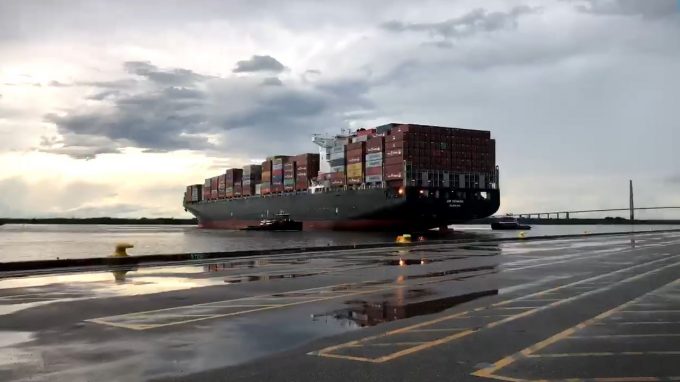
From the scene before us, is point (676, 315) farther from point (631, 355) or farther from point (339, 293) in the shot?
point (339, 293)

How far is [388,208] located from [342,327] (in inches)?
2240

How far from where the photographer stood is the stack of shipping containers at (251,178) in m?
96.8

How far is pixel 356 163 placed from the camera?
7162 cm

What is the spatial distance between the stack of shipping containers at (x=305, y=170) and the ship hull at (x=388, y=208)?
166cm

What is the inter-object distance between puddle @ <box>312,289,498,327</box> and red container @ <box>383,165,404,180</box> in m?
52.1

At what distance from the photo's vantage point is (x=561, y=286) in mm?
13992

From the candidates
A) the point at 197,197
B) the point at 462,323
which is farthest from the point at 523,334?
the point at 197,197

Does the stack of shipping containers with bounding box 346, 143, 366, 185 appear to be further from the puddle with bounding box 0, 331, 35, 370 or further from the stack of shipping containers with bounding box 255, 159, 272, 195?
the puddle with bounding box 0, 331, 35, 370

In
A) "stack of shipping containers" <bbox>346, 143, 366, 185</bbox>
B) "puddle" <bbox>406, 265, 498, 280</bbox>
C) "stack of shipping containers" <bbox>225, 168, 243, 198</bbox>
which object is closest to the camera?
"puddle" <bbox>406, 265, 498, 280</bbox>

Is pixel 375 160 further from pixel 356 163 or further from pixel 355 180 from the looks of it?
pixel 355 180

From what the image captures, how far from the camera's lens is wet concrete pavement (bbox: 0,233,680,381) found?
248 inches

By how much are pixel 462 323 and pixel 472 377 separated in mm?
3110

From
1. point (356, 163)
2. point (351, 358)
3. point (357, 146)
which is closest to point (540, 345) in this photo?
point (351, 358)

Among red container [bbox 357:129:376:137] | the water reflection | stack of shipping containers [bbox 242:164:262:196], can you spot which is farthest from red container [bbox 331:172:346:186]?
the water reflection
